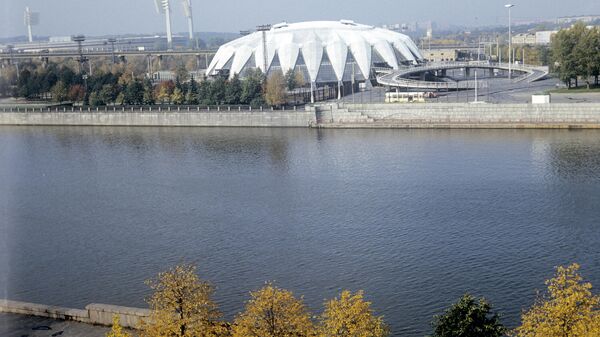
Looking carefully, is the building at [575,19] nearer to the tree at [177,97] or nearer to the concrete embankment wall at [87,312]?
the tree at [177,97]

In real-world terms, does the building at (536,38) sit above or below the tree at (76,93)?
above

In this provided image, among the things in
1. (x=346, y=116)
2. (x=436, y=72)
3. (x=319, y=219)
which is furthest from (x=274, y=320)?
(x=436, y=72)

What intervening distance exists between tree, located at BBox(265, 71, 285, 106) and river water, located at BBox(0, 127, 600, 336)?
2.60 m

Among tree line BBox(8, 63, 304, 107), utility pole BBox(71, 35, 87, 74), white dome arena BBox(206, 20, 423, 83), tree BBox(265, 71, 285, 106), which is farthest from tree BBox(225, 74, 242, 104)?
utility pole BBox(71, 35, 87, 74)

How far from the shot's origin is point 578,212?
6004 millimetres

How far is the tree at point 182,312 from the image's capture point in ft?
11.3

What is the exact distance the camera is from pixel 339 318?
3287mm

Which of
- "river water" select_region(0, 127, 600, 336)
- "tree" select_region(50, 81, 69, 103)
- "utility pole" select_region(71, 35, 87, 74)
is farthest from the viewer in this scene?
"utility pole" select_region(71, 35, 87, 74)

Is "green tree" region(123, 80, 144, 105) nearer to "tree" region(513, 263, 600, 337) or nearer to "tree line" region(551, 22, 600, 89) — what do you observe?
"tree line" region(551, 22, 600, 89)

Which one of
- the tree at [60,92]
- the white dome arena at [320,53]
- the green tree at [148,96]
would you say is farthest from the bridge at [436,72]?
A: the tree at [60,92]

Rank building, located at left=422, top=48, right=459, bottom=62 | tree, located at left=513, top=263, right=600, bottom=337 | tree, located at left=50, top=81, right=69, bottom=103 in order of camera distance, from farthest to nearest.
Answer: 1. building, located at left=422, top=48, right=459, bottom=62
2. tree, located at left=50, top=81, right=69, bottom=103
3. tree, located at left=513, top=263, right=600, bottom=337

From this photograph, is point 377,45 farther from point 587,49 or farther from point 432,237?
point 432,237

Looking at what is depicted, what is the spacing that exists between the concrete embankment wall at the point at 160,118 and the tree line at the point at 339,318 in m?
8.22

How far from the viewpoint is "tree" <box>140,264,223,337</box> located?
136 inches
